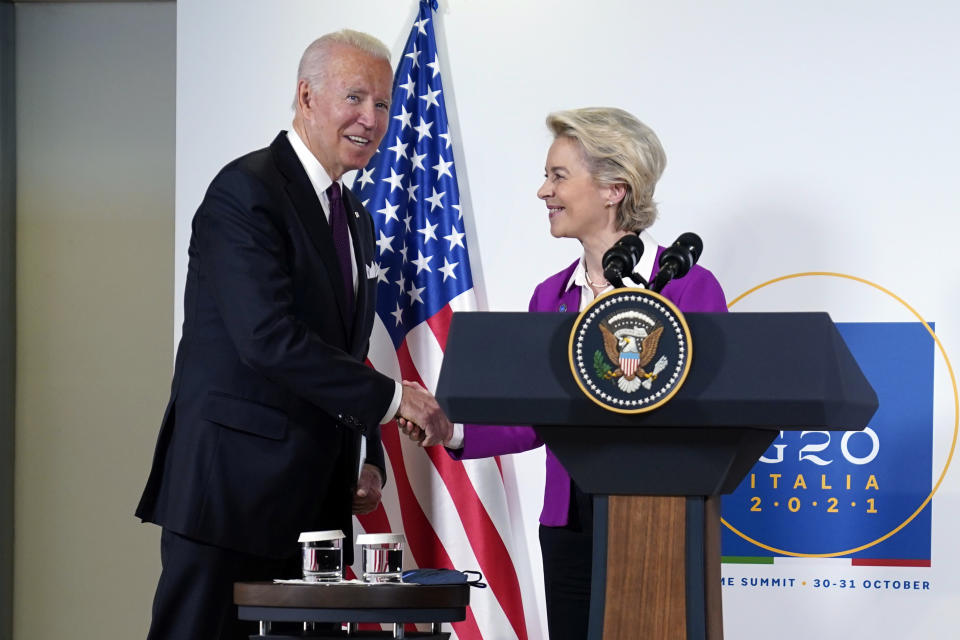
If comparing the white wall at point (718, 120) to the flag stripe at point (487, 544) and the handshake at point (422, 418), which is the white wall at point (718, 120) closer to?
the flag stripe at point (487, 544)

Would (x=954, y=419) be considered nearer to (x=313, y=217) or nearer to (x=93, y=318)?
(x=313, y=217)

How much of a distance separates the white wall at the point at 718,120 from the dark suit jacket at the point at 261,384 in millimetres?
984

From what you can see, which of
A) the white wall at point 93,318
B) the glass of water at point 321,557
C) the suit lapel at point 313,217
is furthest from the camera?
the white wall at point 93,318

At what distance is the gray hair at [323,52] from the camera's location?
2703mm

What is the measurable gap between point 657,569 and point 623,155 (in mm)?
1329

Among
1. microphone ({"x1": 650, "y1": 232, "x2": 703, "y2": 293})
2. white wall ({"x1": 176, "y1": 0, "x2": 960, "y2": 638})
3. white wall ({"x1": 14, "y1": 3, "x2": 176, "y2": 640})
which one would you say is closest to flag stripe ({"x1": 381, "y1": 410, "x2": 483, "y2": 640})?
white wall ({"x1": 176, "y1": 0, "x2": 960, "y2": 638})

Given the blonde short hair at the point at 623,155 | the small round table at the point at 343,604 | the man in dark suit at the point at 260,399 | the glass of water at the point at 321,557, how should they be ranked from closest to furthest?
the small round table at the point at 343,604 < the glass of water at the point at 321,557 < the man in dark suit at the point at 260,399 < the blonde short hair at the point at 623,155

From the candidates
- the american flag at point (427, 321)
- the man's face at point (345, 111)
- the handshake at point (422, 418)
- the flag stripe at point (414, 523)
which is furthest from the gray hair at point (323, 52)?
the flag stripe at point (414, 523)

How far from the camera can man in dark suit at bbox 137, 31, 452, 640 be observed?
7.54 feet

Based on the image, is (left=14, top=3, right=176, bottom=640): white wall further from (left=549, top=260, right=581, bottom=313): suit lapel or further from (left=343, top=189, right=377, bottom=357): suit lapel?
(left=549, top=260, right=581, bottom=313): suit lapel

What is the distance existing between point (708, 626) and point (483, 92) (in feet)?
7.31

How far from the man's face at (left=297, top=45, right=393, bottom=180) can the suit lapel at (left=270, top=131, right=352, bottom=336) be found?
12cm

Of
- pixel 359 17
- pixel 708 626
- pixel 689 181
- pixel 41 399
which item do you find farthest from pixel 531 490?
pixel 41 399

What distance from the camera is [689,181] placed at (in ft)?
10.8
